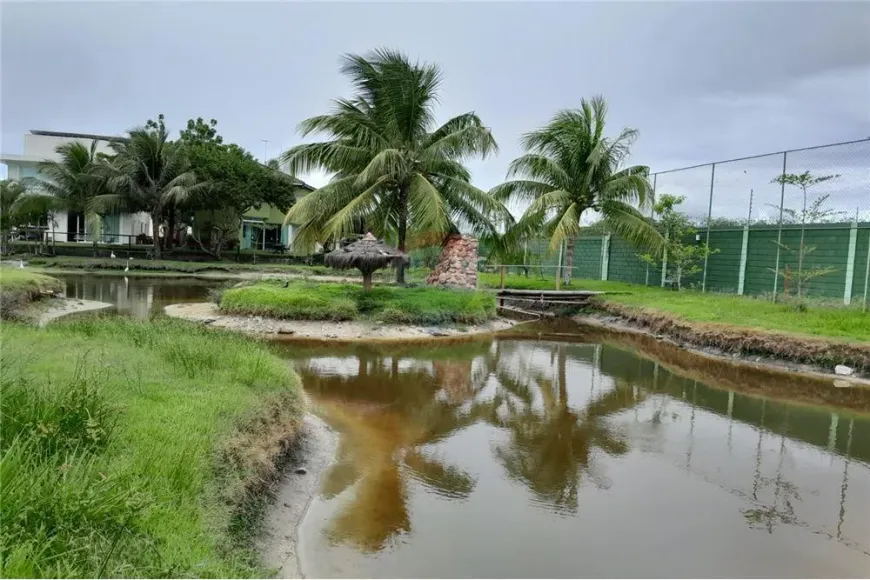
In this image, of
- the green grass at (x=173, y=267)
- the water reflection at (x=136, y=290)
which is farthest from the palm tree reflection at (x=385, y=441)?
the green grass at (x=173, y=267)

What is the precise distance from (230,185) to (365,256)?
15.7m

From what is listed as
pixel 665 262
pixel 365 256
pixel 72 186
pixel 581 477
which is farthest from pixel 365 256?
pixel 72 186

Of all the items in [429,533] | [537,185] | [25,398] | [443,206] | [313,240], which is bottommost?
[429,533]

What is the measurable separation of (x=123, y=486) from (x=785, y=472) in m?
5.50

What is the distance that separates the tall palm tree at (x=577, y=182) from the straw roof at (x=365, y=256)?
4882 millimetres

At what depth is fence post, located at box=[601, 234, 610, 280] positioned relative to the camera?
71.1 feet

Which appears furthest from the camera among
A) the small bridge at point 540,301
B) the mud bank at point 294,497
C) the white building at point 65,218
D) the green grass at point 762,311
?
the white building at point 65,218

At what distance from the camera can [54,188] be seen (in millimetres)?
27859

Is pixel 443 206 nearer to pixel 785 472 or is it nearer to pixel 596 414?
pixel 596 414

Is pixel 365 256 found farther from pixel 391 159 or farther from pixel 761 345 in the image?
pixel 761 345

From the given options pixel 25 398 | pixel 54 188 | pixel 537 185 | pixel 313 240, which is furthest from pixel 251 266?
pixel 25 398

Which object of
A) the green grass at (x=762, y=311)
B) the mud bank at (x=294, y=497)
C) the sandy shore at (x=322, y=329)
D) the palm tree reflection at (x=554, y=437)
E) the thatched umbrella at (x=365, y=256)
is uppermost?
the thatched umbrella at (x=365, y=256)

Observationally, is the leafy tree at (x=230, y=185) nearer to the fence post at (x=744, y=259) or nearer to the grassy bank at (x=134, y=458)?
the fence post at (x=744, y=259)

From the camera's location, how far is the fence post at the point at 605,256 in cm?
2166
